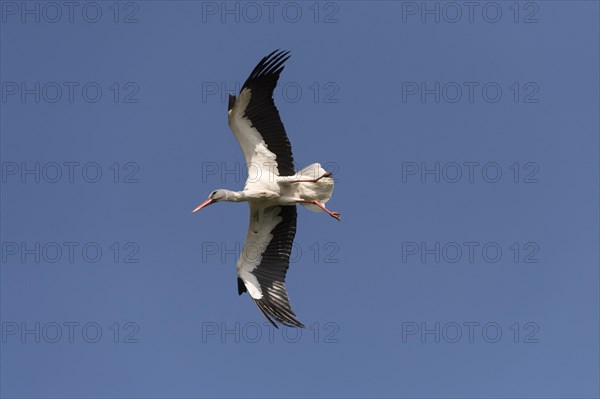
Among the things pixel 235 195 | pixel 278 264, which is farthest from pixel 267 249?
pixel 235 195

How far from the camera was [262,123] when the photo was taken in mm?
21891

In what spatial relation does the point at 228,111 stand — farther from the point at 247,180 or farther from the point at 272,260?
the point at 272,260

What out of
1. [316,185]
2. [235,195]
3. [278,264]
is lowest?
[278,264]

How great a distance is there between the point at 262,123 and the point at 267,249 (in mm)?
2020

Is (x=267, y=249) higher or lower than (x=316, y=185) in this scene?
lower

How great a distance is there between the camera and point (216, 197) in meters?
22.0

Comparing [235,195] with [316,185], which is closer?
[235,195]

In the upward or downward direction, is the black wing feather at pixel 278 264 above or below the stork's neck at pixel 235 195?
below

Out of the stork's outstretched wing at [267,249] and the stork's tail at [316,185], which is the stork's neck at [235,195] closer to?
the stork's outstretched wing at [267,249]

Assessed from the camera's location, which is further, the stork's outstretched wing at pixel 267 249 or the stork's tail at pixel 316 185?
the stork's outstretched wing at pixel 267 249

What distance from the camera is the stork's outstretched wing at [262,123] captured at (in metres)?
21.8

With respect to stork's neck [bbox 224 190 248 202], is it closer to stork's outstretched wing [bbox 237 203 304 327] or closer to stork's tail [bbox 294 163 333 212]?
stork's outstretched wing [bbox 237 203 304 327]

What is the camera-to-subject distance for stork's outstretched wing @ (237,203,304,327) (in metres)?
22.3

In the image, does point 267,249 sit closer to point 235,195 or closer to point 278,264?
point 278,264
